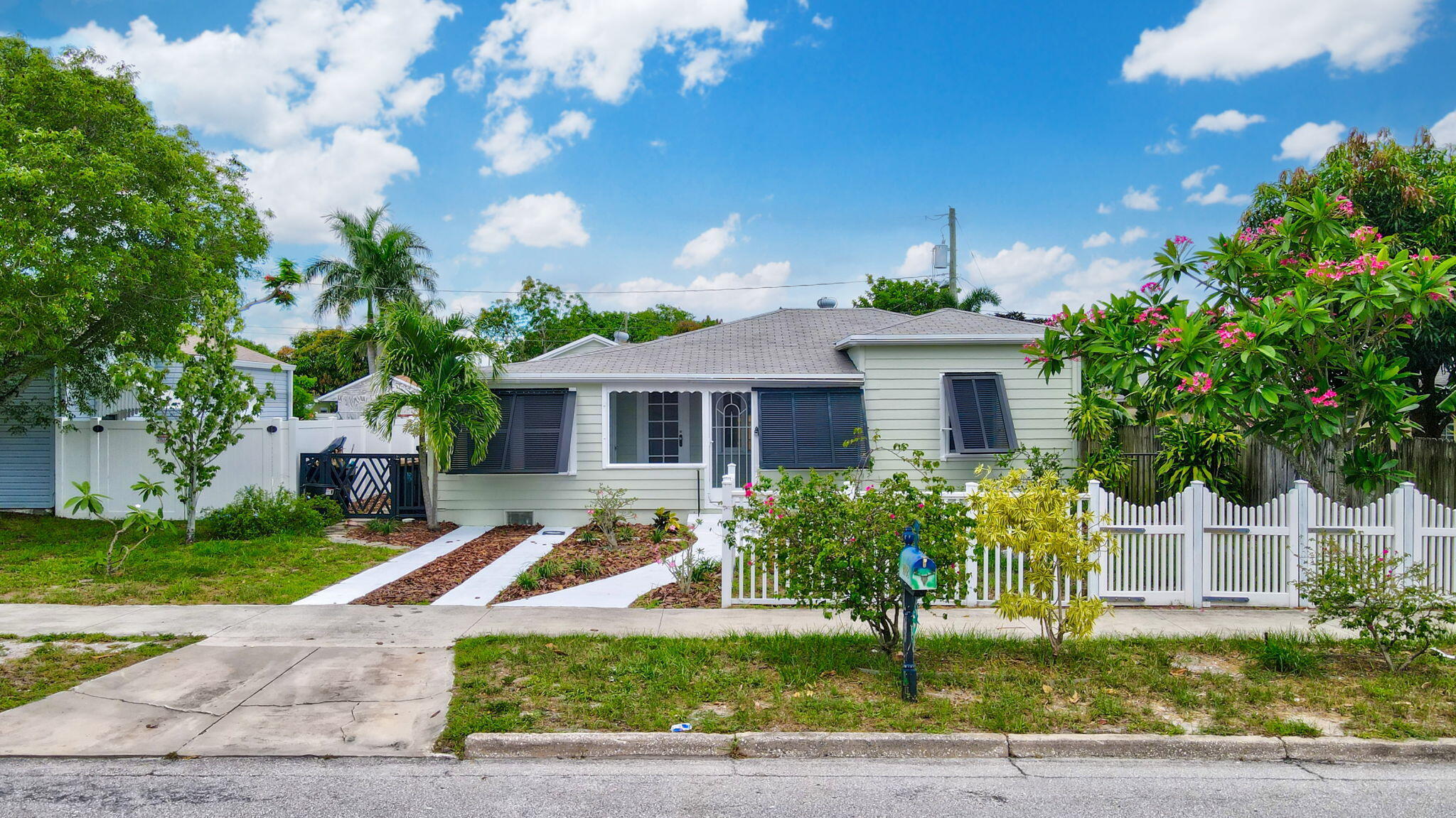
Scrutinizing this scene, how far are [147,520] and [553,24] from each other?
35.7 feet

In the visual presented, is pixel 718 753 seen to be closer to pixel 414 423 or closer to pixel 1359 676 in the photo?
pixel 1359 676

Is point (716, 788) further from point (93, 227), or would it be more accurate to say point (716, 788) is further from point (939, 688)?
point (93, 227)

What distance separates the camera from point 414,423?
12.7 meters

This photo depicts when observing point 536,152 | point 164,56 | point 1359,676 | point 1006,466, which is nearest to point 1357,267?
point 1359,676

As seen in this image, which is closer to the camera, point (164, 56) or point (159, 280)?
point (159, 280)

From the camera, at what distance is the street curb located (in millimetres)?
4664

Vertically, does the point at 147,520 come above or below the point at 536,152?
below

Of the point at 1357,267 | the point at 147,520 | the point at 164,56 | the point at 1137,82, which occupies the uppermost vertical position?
the point at 1137,82

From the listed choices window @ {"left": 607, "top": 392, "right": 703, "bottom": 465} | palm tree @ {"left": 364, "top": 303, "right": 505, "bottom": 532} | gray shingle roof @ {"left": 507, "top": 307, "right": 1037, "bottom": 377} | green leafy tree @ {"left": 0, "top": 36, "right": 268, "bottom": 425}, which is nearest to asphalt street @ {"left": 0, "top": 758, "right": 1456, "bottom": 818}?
palm tree @ {"left": 364, "top": 303, "right": 505, "bottom": 532}

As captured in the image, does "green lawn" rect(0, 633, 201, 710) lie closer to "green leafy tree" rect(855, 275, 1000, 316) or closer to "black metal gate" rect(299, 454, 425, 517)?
"black metal gate" rect(299, 454, 425, 517)

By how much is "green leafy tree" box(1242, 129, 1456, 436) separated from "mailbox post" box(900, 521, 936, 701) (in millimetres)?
10557

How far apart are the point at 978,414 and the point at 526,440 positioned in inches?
292

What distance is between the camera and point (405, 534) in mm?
12414

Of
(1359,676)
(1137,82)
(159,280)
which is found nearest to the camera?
(1359,676)
